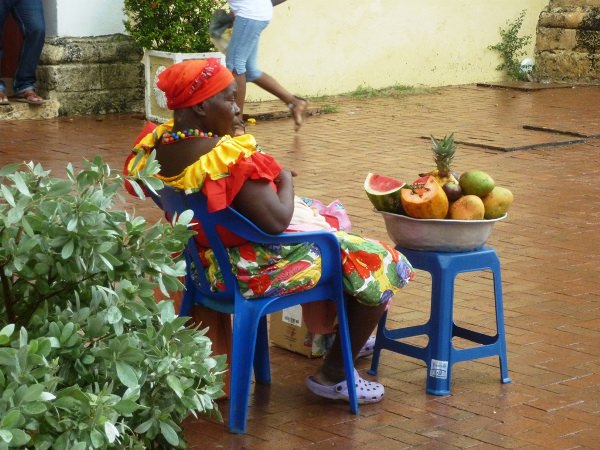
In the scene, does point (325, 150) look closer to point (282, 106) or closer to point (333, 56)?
point (282, 106)

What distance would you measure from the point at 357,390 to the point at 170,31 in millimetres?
6388

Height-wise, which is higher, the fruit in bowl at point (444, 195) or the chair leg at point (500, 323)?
the fruit in bowl at point (444, 195)

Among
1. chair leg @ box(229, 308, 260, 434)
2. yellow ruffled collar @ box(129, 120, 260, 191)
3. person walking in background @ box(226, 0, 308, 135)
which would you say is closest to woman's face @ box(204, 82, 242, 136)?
yellow ruffled collar @ box(129, 120, 260, 191)

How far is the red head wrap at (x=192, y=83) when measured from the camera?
4.29 m

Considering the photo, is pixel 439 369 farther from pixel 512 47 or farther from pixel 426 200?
pixel 512 47

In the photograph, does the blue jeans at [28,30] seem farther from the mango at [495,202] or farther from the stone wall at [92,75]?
the mango at [495,202]

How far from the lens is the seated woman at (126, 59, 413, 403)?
4.12m

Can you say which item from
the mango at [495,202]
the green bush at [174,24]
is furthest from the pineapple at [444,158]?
the green bush at [174,24]

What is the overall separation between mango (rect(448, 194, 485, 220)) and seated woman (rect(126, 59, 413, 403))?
0.93 ft

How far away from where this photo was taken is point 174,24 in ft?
34.1

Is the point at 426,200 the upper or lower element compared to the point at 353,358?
upper

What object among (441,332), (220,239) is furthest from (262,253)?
(441,332)

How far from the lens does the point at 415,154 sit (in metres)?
9.70

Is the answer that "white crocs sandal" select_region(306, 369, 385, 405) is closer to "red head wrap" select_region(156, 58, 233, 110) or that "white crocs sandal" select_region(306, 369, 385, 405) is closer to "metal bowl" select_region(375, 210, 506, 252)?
"metal bowl" select_region(375, 210, 506, 252)
